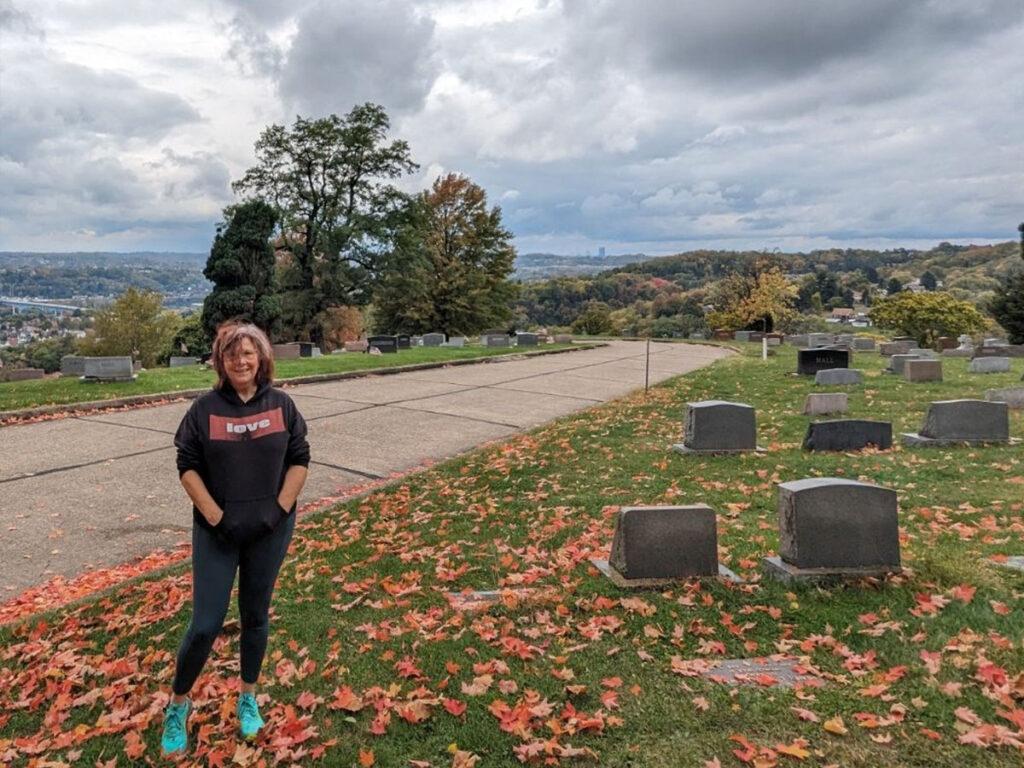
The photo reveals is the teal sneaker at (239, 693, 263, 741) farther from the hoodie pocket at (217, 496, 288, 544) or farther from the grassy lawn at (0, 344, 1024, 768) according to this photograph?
the hoodie pocket at (217, 496, 288, 544)

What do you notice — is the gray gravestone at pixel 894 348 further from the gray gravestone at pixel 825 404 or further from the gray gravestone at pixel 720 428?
the gray gravestone at pixel 720 428

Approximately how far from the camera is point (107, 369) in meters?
15.3

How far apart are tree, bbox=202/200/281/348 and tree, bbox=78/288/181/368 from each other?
85.7 ft

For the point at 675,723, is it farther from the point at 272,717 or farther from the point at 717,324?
the point at 717,324

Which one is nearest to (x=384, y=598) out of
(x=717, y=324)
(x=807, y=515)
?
(x=807, y=515)

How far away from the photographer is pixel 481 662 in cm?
383

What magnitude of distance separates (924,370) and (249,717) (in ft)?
59.5

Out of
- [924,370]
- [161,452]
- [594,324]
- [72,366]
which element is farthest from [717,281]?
[161,452]

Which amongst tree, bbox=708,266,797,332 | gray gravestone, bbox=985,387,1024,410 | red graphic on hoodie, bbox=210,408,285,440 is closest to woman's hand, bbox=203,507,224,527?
red graphic on hoodie, bbox=210,408,285,440

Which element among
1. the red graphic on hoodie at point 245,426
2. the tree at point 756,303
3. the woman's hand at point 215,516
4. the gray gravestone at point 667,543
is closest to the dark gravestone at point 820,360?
the gray gravestone at point 667,543

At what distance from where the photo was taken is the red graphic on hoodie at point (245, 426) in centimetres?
300

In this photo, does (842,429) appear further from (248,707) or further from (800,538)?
(248,707)

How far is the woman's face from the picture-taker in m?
3.07

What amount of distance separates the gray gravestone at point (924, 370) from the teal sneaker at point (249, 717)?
17813 mm
